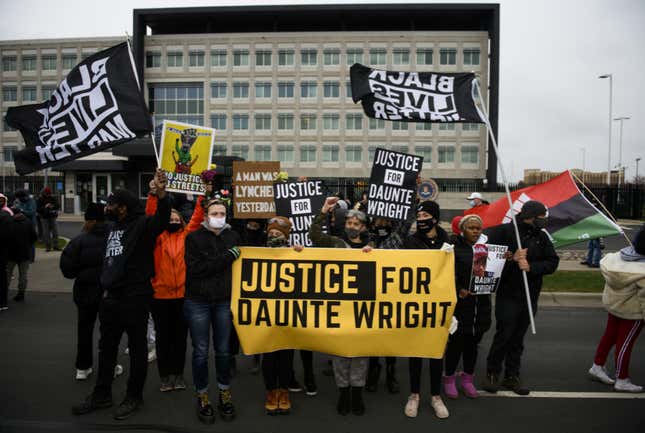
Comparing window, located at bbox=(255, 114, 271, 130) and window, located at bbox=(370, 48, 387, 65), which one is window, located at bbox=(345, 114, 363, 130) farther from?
window, located at bbox=(255, 114, 271, 130)

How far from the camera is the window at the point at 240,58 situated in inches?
1907

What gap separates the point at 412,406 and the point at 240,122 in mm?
46861

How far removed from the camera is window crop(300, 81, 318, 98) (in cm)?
4759

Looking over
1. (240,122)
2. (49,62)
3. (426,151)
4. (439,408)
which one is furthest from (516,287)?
(49,62)

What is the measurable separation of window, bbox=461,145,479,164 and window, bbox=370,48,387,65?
12586mm

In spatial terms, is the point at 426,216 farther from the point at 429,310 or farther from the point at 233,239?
the point at 233,239

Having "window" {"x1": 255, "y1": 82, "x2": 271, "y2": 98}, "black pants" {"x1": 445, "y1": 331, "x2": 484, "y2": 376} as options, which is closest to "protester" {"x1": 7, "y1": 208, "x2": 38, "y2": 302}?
"black pants" {"x1": 445, "y1": 331, "x2": 484, "y2": 376}

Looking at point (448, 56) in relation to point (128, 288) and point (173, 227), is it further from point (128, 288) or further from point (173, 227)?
point (128, 288)

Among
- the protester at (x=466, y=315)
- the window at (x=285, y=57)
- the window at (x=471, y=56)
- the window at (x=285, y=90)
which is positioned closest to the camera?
the protester at (x=466, y=315)

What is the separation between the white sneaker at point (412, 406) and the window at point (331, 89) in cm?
4543

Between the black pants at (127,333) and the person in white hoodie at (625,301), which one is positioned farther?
the person in white hoodie at (625,301)

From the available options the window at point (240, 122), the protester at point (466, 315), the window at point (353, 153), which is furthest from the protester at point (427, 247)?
the window at point (240, 122)

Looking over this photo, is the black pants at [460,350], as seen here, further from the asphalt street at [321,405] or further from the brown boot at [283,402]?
the brown boot at [283,402]

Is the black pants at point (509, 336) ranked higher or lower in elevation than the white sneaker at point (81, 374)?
higher
